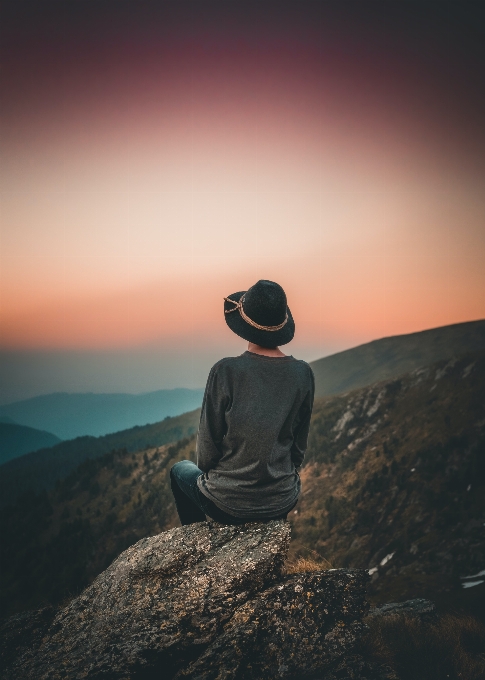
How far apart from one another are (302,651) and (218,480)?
7.00 ft

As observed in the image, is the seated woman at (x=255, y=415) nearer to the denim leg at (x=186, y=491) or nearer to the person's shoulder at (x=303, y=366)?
the person's shoulder at (x=303, y=366)

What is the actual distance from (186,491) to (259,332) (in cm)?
226

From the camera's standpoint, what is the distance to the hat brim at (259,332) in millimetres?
4422

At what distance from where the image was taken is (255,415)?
4262mm

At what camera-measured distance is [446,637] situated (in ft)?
22.1

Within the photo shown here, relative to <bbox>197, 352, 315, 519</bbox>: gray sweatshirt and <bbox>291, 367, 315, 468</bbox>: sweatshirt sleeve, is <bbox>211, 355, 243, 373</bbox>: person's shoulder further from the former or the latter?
<bbox>291, 367, 315, 468</bbox>: sweatshirt sleeve

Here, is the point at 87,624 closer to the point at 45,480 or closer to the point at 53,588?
the point at 53,588

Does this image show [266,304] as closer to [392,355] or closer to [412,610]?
[412,610]

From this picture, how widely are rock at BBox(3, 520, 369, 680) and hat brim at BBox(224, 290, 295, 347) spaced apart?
2259mm

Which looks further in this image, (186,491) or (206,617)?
(186,491)

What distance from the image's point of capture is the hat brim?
4.42 metres

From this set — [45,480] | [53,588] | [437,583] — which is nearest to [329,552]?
[437,583]

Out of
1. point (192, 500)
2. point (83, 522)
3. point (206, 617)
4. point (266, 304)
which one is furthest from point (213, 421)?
point (83, 522)

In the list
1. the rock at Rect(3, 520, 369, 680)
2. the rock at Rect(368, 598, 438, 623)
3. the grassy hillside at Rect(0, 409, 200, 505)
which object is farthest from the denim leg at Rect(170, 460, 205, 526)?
the grassy hillside at Rect(0, 409, 200, 505)
